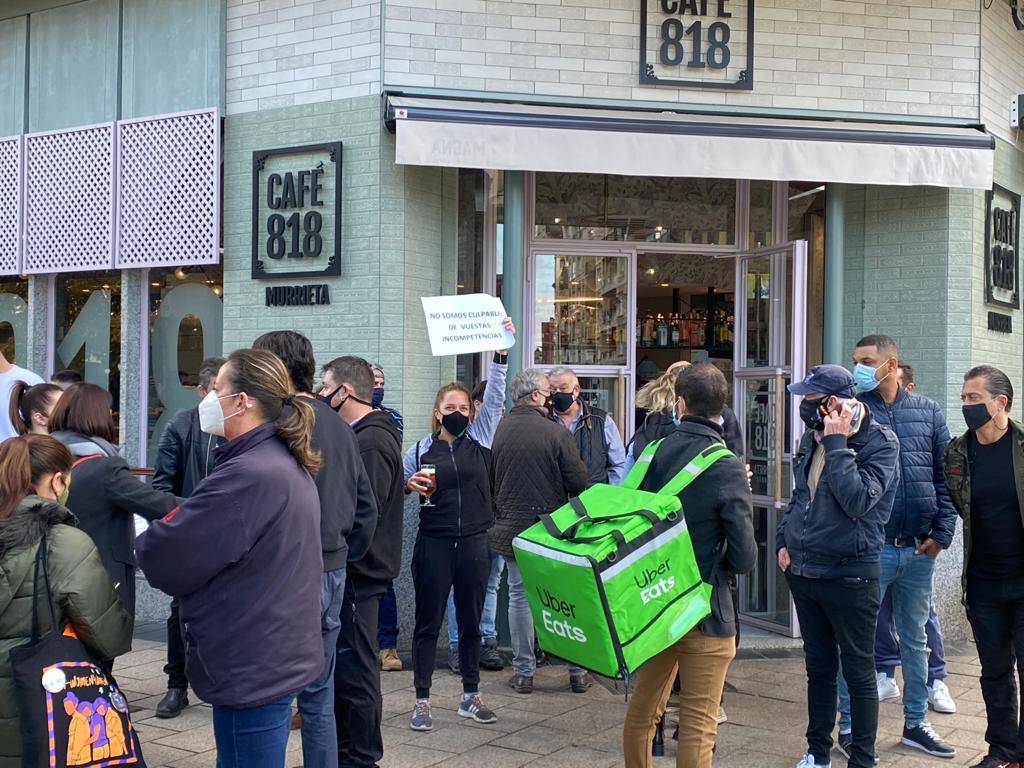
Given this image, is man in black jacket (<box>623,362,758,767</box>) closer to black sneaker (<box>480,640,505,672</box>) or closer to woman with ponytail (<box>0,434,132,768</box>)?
woman with ponytail (<box>0,434,132,768</box>)

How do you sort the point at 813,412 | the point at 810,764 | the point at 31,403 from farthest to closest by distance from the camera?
the point at 31,403, the point at 810,764, the point at 813,412

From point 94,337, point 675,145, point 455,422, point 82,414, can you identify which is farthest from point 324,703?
point 94,337

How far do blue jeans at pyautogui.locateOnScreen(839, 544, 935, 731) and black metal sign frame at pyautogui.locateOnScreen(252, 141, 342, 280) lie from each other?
14.6ft

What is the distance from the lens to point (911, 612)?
19.6 ft

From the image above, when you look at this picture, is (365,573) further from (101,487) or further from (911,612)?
(911,612)

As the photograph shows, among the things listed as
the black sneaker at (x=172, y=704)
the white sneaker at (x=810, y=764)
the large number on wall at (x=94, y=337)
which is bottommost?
the black sneaker at (x=172, y=704)

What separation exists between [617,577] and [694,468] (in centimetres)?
59

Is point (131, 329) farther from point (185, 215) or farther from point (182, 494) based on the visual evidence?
point (182, 494)

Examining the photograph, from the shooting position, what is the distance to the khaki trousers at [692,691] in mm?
4363

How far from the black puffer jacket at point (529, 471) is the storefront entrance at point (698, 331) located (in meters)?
2.28

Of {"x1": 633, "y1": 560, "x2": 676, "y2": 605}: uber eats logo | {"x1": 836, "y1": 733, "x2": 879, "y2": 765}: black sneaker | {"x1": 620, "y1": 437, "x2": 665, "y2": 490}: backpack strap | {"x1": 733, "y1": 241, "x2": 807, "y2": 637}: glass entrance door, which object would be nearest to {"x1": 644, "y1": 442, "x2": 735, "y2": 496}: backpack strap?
{"x1": 620, "y1": 437, "x2": 665, "y2": 490}: backpack strap

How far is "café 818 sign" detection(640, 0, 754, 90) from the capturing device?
8258mm

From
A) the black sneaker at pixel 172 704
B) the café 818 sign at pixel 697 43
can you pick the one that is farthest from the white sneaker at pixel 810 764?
the café 818 sign at pixel 697 43

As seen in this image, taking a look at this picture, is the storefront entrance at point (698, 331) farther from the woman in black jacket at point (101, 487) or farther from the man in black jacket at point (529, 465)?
the woman in black jacket at point (101, 487)
